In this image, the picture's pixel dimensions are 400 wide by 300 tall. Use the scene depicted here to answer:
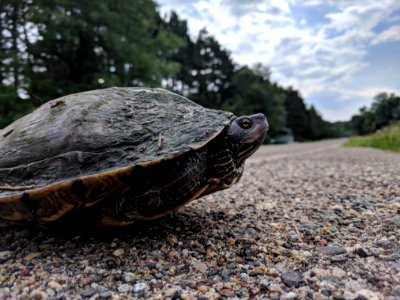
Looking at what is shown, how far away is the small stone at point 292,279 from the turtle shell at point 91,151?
1.99 ft

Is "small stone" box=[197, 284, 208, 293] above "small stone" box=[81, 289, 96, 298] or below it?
below

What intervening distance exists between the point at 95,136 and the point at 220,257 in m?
0.96

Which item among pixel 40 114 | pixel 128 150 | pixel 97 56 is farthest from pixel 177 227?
pixel 97 56

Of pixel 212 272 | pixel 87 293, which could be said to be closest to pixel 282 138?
pixel 212 272

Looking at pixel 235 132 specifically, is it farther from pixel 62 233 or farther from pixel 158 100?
pixel 62 233

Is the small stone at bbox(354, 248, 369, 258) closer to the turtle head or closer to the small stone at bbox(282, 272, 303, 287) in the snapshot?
the small stone at bbox(282, 272, 303, 287)

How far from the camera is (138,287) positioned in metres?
1.31

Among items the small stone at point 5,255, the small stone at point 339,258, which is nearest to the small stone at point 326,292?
the small stone at point 339,258

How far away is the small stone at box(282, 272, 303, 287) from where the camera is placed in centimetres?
131

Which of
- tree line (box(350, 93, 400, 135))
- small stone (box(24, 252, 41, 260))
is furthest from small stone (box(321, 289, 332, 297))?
tree line (box(350, 93, 400, 135))

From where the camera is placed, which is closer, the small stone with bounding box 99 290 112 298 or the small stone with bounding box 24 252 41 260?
the small stone with bounding box 99 290 112 298

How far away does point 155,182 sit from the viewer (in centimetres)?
161

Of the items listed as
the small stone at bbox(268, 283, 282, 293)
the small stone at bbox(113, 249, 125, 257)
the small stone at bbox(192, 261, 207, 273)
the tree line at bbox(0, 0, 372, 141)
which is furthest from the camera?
the tree line at bbox(0, 0, 372, 141)

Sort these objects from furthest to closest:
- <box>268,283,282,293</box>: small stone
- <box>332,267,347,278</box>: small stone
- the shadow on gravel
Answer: the shadow on gravel, <box>332,267,347,278</box>: small stone, <box>268,283,282,293</box>: small stone
